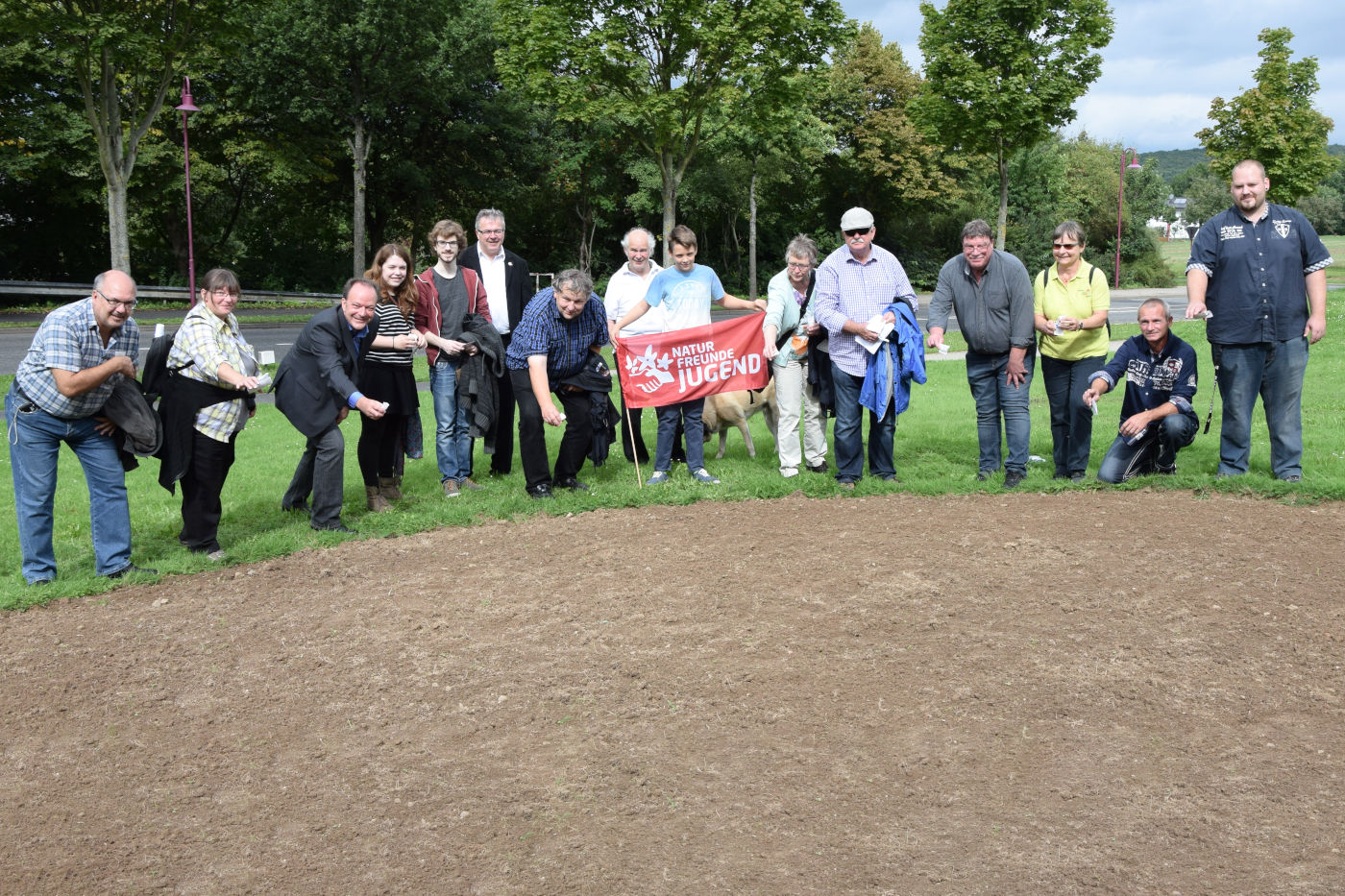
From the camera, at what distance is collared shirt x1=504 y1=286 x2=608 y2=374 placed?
8.80 m

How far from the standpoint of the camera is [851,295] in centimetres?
896

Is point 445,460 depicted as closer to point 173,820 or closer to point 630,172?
point 173,820

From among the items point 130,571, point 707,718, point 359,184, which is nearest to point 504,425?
point 130,571

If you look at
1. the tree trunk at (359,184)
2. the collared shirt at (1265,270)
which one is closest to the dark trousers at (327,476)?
the collared shirt at (1265,270)

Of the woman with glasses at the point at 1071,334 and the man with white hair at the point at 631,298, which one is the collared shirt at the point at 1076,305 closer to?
the woman with glasses at the point at 1071,334

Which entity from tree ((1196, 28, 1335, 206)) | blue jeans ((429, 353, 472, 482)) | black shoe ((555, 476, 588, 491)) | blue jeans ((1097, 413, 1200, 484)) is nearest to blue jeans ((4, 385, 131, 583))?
blue jeans ((429, 353, 472, 482))

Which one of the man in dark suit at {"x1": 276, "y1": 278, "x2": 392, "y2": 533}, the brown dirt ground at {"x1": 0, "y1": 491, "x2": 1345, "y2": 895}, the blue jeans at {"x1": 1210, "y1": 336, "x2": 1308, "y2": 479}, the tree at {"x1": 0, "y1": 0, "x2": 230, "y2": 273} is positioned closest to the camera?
the brown dirt ground at {"x1": 0, "y1": 491, "x2": 1345, "y2": 895}

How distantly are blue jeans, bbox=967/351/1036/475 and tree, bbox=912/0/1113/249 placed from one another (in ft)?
74.7

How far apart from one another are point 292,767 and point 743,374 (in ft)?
18.9

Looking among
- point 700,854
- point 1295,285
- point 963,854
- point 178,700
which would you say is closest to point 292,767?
point 178,700

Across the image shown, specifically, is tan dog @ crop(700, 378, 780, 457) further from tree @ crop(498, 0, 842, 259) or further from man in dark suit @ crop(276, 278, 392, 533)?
tree @ crop(498, 0, 842, 259)

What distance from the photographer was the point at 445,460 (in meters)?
9.27

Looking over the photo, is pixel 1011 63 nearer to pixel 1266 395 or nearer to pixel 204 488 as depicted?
pixel 1266 395

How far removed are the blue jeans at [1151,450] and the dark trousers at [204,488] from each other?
6.55 metres
